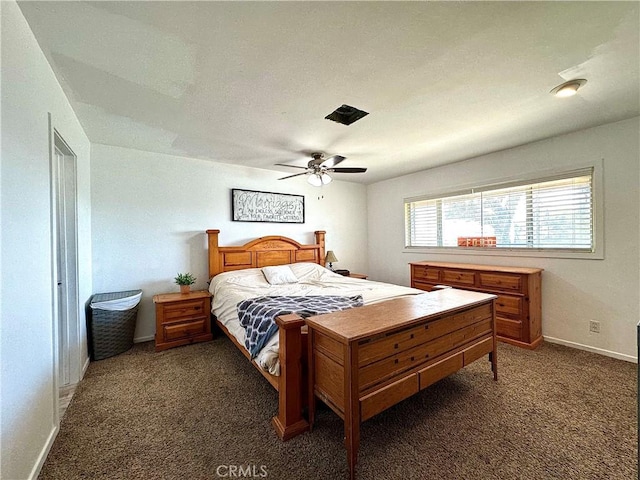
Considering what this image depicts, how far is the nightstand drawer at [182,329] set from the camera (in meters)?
3.03

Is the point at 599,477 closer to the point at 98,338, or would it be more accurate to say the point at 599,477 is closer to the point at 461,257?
the point at 461,257

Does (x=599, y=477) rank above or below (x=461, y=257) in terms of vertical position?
below

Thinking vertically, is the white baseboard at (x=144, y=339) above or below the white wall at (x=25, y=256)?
below

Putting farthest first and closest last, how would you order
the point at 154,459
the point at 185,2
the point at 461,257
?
1. the point at 461,257
2. the point at 154,459
3. the point at 185,2

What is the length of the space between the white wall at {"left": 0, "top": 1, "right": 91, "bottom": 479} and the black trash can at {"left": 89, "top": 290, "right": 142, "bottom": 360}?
1148 mm

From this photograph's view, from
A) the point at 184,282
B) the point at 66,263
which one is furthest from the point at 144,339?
the point at 66,263

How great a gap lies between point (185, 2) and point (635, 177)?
13.2 ft

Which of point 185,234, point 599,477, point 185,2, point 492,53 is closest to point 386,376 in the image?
point 599,477

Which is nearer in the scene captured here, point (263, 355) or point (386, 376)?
point (386, 376)

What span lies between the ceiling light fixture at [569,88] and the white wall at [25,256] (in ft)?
11.2

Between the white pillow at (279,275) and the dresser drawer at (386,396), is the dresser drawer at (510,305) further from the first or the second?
the white pillow at (279,275)

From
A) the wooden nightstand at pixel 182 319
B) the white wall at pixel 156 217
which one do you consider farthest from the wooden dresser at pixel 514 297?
the wooden nightstand at pixel 182 319

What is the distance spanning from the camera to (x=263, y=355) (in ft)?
6.02

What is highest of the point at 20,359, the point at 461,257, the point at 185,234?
the point at 185,234
